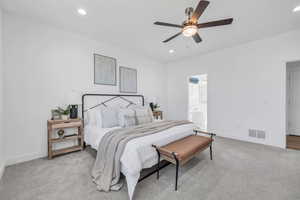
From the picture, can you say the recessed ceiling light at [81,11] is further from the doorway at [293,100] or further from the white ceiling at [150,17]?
the doorway at [293,100]

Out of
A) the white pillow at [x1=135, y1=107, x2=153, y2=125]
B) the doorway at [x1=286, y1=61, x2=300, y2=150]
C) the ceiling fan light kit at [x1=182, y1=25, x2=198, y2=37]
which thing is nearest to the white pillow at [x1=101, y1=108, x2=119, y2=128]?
the white pillow at [x1=135, y1=107, x2=153, y2=125]

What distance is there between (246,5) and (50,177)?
4641mm

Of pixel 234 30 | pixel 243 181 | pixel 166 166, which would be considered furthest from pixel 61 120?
pixel 234 30

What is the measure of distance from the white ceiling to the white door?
225cm

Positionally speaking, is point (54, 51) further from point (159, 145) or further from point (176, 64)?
point (176, 64)

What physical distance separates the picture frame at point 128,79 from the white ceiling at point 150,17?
3.20ft

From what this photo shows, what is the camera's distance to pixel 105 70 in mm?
3854

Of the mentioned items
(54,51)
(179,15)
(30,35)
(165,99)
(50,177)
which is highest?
(179,15)

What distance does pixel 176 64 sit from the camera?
5762 mm

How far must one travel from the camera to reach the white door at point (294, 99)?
438 centimetres

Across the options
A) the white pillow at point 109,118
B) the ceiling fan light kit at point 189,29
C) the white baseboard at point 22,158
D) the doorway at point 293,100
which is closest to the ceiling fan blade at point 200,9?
the ceiling fan light kit at point 189,29

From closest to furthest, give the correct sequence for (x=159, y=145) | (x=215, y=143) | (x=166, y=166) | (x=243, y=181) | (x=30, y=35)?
(x=243, y=181), (x=159, y=145), (x=166, y=166), (x=30, y=35), (x=215, y=143)

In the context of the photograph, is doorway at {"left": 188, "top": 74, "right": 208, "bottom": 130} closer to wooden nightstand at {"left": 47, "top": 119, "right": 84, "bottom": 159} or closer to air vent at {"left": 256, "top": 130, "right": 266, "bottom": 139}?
air vent at {"left": 256, "top": 130, "right": 266, "bottom": 139}

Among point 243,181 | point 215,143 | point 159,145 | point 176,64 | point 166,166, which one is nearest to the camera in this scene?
point 243,181
